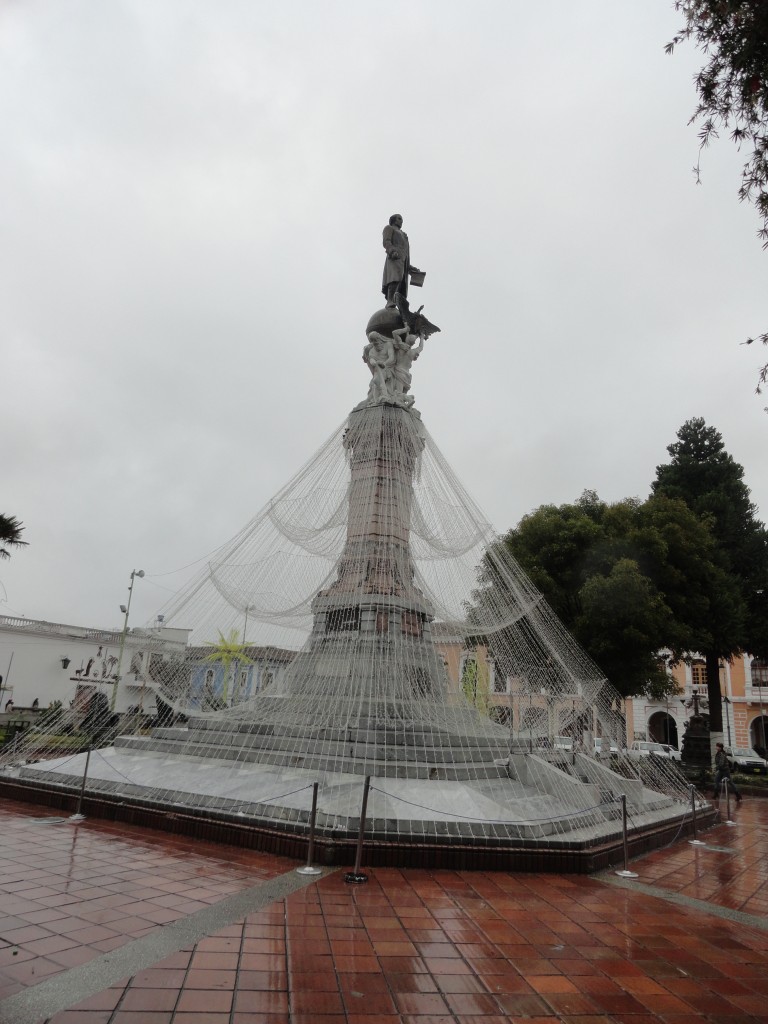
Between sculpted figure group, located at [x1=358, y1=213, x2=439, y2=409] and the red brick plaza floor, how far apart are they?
25.6 feet

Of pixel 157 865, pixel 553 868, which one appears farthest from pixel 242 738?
pixel 553 868

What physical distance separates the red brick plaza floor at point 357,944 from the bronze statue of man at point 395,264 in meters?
10.4

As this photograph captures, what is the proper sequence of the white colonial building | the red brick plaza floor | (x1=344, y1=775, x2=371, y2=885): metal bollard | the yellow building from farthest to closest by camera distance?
the yellow building → the white colonial building → (x1=344, y1=775, x2=371, y2=885): metal bollard → the red brick plaza floor

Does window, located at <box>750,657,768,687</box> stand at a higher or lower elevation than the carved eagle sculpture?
lower

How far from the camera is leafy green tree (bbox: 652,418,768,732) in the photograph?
18.2 meters

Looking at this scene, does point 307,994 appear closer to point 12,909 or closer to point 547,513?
point 12,909

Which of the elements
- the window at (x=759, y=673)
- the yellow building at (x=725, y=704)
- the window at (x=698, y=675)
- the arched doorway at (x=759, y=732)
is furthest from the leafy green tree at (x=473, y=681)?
Answer: the arched doorway at (x=759, y=732)

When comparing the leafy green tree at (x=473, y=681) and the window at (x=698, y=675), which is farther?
the window at (x=698, y=675)

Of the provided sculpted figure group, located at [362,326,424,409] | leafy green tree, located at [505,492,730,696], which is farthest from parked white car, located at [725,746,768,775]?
sculpted figure group, located at [362,326,424,409]

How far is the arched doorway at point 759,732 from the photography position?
30.2m

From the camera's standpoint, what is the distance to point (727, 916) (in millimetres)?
5340

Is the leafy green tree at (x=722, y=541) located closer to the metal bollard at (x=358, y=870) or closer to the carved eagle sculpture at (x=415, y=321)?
the carved eagle sculpture at (x=415, y=321)

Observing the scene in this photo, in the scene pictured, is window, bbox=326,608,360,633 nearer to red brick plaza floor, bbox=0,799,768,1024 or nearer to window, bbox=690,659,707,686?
red brick plaza floor, bbox=0,799,768,1024

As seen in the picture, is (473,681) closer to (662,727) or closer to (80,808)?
(80,808)
